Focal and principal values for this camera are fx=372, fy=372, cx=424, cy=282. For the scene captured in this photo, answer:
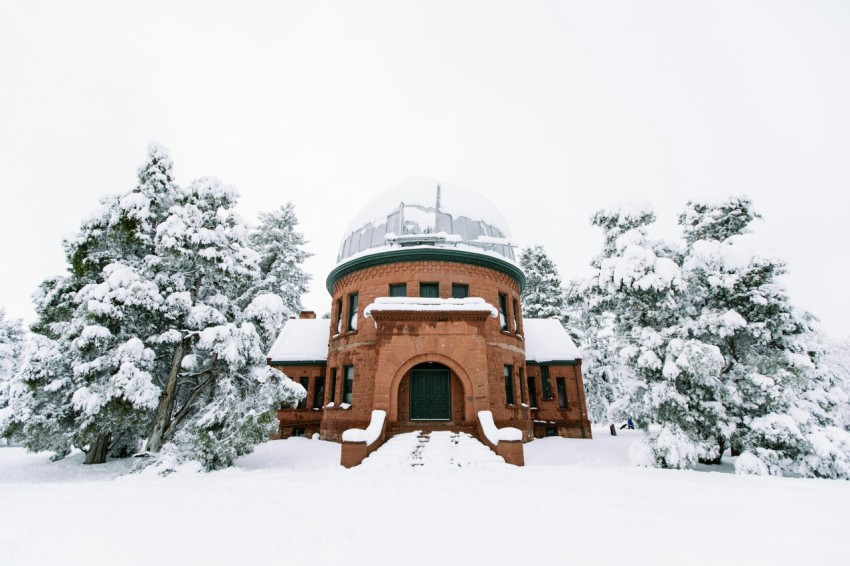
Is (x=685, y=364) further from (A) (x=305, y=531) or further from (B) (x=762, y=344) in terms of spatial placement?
(A) (x=305, y=531)

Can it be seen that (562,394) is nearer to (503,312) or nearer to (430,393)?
(503,312)

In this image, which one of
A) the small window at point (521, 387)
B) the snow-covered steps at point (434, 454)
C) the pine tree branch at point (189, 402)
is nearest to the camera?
the snow-covered steps at point (434, 454)

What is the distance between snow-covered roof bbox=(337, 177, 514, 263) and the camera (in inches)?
679

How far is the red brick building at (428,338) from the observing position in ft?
45.5

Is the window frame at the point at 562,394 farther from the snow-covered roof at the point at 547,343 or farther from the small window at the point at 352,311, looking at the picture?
the small window at the point at 352,311

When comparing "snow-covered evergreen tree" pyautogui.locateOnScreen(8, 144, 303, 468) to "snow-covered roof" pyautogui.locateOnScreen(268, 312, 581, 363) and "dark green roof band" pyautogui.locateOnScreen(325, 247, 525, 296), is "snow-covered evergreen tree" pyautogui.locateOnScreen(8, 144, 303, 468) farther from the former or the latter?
"snow-covered roof" pyautogui.locateOnScreen(268, 312, 581, 363)

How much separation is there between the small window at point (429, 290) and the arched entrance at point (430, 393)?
3.12 meters

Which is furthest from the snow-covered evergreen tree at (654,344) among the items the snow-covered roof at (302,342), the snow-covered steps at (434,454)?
the snow-covered roof at (302,342)

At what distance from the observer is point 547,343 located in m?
22.0

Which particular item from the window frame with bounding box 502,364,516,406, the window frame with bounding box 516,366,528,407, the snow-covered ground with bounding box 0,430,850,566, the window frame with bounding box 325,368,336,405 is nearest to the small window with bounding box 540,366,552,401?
the window frame with bounding box 516,366,528,407


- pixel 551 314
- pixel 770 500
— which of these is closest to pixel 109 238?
pixel 770 500

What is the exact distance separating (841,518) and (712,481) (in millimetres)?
3029

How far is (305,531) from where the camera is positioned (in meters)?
4.34

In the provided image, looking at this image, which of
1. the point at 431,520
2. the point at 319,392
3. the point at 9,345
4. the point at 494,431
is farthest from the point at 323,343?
the point at 9,345
